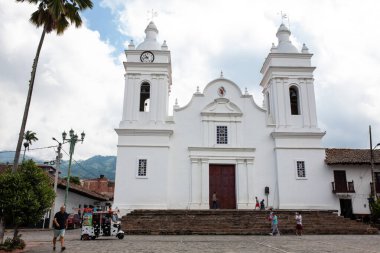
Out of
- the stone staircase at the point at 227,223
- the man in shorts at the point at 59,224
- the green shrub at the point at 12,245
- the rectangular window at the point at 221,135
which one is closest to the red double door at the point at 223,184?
the rectangular window at the point at 221,135

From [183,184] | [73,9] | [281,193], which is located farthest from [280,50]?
[73,9]

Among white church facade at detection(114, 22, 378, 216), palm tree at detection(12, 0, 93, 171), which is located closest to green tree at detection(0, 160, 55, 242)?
palm tree at detection(12, 0, 93, 171)

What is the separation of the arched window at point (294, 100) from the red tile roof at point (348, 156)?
12.6 feet

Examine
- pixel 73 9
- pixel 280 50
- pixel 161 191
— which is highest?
pixel 280 50

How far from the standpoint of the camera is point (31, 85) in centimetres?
1332

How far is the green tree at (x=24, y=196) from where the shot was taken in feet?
34.8

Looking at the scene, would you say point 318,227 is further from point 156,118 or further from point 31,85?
point 31,85

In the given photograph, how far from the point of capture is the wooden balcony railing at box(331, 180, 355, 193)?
23.7 meters

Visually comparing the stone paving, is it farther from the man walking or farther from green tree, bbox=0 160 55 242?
the man walking

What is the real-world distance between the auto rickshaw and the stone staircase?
2810 mm

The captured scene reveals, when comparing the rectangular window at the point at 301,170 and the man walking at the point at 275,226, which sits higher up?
the rectangular window at the point at 301,170

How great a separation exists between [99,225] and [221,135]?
11849 millimetres

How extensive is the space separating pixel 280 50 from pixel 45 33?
57.3 feet

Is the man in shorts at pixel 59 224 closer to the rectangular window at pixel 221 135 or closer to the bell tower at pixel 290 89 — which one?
the rectangular window at pixel 221 135
